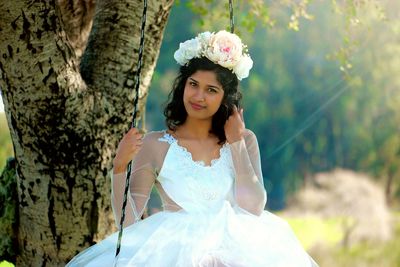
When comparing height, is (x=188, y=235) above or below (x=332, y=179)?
above

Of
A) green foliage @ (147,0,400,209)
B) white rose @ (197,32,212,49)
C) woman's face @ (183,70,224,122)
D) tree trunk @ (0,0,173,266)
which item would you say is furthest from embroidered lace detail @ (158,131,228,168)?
green foliage @ (147,0,400,209)

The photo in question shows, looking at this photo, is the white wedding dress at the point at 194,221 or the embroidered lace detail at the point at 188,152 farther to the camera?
the embroidered lace detail at the point at 188,152

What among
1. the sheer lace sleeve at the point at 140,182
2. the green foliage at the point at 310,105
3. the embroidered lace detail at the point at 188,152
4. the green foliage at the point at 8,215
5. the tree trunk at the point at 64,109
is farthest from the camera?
the green foliage at the point at 310,105

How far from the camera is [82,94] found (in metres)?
3.58

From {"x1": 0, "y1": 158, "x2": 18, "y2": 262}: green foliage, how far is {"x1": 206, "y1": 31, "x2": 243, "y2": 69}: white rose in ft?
4.42

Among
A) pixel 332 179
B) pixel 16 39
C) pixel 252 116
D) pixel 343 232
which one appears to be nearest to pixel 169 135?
pixel 16 39

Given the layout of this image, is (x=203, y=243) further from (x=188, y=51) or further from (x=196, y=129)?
(x=188, y=51)

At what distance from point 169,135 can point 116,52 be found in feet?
2.81

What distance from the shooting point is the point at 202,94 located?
2984mm

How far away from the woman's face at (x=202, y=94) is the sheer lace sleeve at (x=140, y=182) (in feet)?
0.64

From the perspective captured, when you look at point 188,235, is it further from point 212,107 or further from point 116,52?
point 116,52

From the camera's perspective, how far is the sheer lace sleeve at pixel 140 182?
2.90 meters

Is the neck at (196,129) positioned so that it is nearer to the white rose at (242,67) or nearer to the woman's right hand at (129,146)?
the white rose at (242,67)

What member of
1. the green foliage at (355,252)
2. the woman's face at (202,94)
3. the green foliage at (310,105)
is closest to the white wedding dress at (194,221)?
the woman's face at (202,94)
